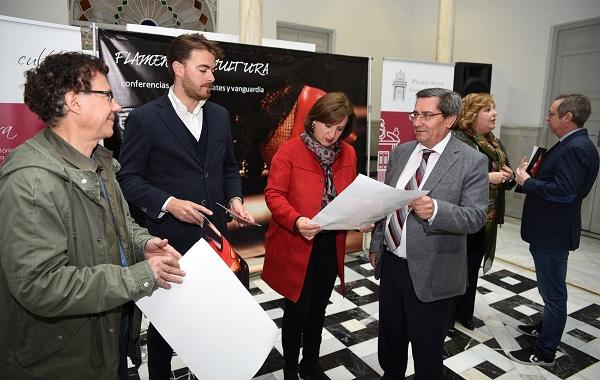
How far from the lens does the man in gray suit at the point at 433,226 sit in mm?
1733

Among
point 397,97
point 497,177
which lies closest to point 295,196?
point 497,177

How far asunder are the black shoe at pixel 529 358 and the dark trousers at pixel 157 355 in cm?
223

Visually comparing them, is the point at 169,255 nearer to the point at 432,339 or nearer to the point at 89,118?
the point at 89,118

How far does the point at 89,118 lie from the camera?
1175 mm

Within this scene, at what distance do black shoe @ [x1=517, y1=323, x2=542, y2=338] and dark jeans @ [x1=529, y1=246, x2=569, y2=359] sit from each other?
38 cm

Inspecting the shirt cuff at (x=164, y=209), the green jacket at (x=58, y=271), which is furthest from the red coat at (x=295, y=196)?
the green jacket at (x=58, y=271)

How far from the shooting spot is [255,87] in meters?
3.72

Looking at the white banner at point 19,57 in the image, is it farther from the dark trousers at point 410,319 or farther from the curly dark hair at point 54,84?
the dark trousers at point 410,319

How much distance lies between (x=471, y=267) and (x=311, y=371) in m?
1.39

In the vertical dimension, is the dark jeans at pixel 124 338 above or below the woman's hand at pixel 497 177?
below

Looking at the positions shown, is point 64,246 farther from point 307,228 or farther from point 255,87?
point 255,87

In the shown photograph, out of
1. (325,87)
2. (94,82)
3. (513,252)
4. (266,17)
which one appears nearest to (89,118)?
(94,82)

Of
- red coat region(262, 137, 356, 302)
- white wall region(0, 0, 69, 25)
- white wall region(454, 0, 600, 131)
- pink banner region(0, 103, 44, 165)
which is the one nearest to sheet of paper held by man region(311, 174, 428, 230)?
red coat region(262, 137, 356, 302)

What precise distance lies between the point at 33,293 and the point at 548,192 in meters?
2.62
